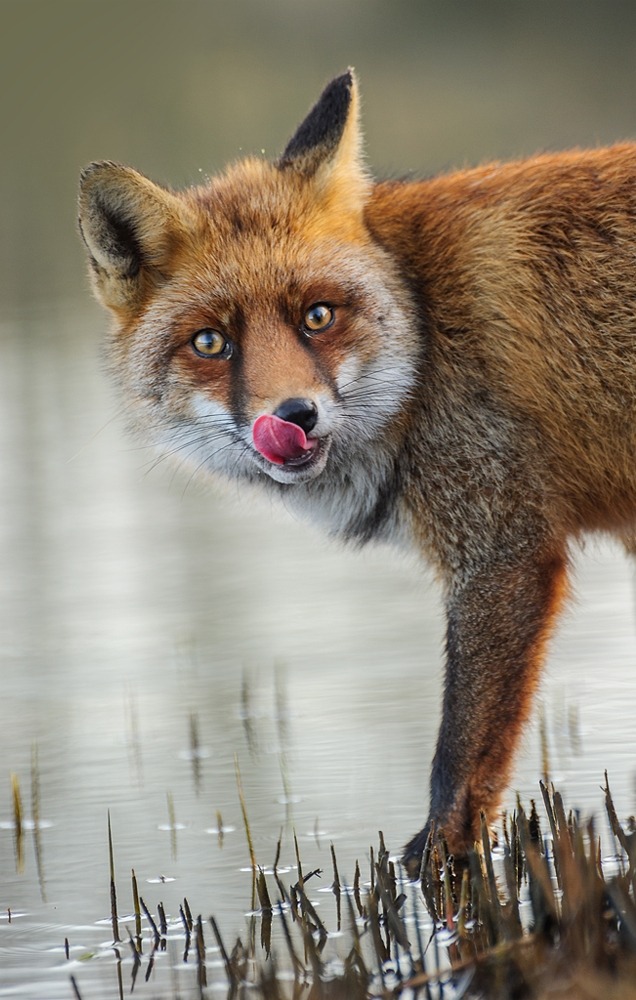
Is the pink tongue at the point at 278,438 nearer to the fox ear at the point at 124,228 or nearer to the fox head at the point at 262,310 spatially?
the fox head at the point at 262,310

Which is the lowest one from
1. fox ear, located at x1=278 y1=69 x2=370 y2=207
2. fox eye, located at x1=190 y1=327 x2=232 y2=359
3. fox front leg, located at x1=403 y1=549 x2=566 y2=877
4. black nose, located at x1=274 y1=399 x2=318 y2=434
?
fox front leg, located at x1=403 y1=549 x2=566 y2=877

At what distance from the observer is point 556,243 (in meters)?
6.03

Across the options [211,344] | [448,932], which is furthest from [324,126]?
[448,932]

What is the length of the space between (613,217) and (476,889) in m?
2.73

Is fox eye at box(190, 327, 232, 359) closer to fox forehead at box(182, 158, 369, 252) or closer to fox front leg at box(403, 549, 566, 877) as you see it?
fox forehead at box(182, 158, 369, 252)

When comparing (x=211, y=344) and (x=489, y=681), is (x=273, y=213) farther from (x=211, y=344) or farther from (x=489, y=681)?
(x=489, y=681)

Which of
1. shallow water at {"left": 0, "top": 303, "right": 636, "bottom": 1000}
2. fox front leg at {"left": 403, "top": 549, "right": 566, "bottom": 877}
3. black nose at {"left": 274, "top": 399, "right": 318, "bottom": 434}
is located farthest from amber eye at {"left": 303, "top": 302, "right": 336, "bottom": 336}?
fox front leg at {"left": 403, "top": 549, "right": 566, "bottom": 877}

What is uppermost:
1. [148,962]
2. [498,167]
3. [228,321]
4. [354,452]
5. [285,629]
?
[498,167]

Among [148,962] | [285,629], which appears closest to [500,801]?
[148,962]

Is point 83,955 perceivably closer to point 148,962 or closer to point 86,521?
point 148,962

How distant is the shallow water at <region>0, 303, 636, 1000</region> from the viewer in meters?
5.73

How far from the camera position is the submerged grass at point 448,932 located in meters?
4.05

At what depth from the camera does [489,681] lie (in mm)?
5875

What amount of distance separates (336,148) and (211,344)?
1.06 metres
